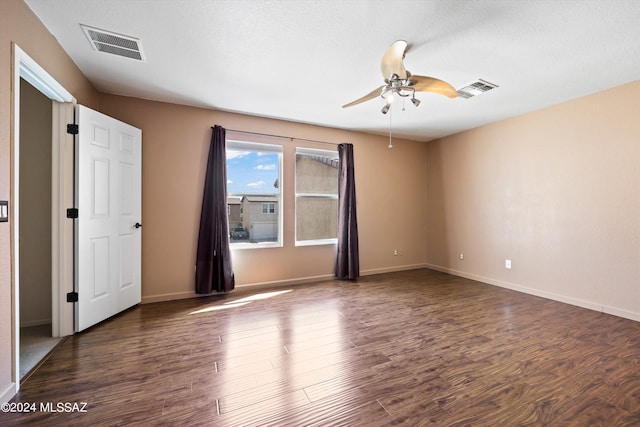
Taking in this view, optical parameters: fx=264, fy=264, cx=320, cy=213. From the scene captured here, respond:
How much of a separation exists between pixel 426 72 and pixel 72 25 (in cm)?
313

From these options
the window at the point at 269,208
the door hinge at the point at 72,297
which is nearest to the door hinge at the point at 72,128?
the door hinge at the point at 72,297

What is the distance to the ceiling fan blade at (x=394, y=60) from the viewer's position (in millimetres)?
1993

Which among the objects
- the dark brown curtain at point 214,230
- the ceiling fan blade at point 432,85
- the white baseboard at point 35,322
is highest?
the ceiling fan blade at point 432,85

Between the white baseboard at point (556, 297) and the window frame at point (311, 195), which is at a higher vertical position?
the window frame at point (311, 195)

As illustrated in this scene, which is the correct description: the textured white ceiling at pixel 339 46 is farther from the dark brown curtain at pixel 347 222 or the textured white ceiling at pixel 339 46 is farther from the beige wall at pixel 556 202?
the dark brown curtain at pixel 347 222

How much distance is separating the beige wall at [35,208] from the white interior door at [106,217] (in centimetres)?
57

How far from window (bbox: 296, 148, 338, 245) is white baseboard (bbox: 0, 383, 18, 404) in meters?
3.23

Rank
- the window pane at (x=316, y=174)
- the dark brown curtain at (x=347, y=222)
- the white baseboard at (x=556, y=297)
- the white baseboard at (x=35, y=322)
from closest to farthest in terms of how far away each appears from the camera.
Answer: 1. the white baseboard at (x=35, y=322)
2. the white baseboard at (x=556, y=297)
3. the window pane at (x=316, y=174)
4. the dark brown curtain at (x=347, y=222)

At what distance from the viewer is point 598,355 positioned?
2209 millimetres

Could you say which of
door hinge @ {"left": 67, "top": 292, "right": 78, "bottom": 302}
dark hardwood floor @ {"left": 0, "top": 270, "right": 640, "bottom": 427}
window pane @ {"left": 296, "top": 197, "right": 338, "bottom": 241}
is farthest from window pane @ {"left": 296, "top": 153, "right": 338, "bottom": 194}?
door hinge @ {"left": 67, "top": 292, "right": 78, "bottom": 302}

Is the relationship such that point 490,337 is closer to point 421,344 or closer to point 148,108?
point 421,344

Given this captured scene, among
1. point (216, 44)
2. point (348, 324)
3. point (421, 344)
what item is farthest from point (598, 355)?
point (216, 44)

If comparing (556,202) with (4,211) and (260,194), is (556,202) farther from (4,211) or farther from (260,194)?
(4,211)

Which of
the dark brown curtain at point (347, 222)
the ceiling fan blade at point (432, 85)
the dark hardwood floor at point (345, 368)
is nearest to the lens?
the dark hardwood floor at point (345, 368)
